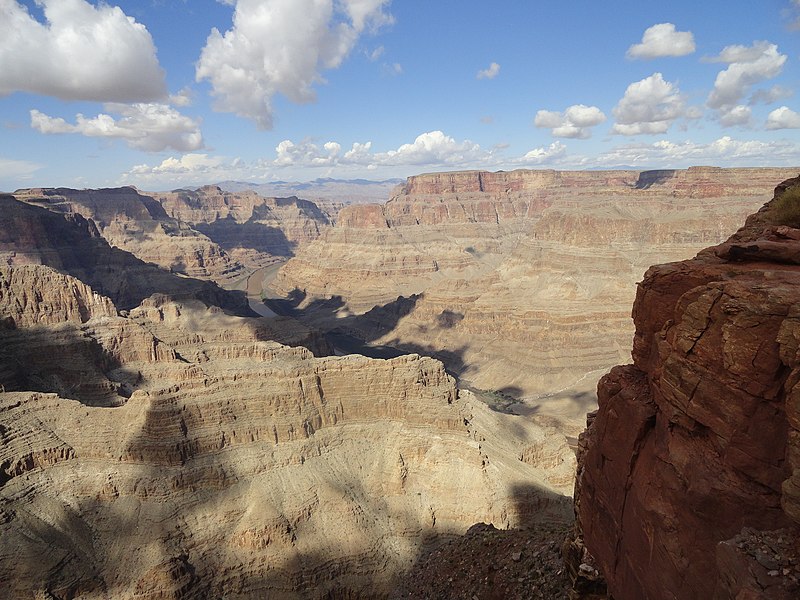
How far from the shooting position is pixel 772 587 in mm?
9617

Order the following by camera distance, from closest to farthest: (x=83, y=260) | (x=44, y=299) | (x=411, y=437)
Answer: (x=411, y=437) < (x=44, y=299) < (x=83, y=260)

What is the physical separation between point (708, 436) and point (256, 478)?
3489 centimetres

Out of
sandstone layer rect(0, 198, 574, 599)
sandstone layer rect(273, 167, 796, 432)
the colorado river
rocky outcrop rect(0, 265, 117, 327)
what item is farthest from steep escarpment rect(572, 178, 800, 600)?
the colorado river

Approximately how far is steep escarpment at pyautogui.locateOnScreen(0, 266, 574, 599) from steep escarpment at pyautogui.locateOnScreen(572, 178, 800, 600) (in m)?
25.4

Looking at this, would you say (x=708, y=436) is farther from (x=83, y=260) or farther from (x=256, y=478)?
(x=83, y=260)

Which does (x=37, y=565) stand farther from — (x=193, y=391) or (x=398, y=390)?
(x=398, y=390)

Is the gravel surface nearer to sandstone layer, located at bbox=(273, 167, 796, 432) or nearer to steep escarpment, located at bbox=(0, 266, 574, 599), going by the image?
steep escarpment, located at bbox=(0, 266, 574, 599)

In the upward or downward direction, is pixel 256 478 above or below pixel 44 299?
below

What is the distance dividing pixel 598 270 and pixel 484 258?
71.6m

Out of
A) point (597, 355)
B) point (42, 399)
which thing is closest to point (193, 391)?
point (42, 399)

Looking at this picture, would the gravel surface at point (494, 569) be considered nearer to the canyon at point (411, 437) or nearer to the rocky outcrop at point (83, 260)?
the canyon at point (411, 437)

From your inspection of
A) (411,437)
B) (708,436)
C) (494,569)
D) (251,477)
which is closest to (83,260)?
(251,477)

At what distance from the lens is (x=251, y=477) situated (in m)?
40.1

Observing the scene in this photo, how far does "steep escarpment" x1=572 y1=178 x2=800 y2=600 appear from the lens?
10.4 meters
